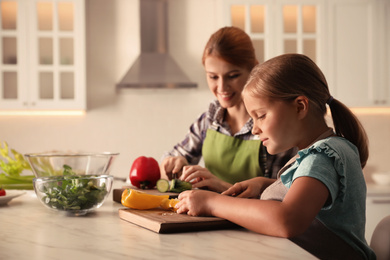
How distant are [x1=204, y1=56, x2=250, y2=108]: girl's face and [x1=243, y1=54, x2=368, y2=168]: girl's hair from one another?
67cm

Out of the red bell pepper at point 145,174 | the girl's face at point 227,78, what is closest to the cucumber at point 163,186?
the red bell pepper at point 145,174

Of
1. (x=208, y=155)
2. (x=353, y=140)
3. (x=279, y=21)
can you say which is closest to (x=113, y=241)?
(x=353, y=140)

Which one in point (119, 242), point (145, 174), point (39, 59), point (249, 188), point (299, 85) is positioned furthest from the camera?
point (39, 59)

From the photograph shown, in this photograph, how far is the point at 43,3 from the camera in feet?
12.9

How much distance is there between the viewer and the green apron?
2064 mm

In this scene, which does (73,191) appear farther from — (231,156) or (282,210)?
(231,156)

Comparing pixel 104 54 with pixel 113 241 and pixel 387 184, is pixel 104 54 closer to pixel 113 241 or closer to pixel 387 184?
pixel 387 184

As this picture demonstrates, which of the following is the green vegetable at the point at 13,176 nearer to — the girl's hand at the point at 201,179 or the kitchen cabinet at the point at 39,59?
the girl's hand at the point at 201,179

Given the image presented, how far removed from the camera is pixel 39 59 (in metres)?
3.91

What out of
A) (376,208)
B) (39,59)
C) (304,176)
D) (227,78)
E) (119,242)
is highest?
(39,59)

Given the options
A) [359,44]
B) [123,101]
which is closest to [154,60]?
[123,101]

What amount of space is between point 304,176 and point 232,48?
1.05 m

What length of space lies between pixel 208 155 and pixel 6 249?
1341 millimetres

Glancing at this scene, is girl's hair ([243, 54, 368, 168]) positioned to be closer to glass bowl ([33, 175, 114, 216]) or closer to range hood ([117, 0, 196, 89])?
glass bowl ([33, 175, 114, 216])
